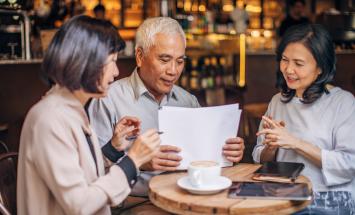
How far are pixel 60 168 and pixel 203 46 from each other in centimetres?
604

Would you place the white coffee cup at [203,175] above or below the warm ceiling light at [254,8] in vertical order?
below

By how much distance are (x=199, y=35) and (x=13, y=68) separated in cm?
344

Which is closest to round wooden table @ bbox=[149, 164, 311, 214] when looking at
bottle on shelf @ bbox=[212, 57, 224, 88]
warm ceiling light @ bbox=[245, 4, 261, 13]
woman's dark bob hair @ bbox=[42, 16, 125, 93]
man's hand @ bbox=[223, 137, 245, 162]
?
man's hand @ bbox=[223, 137, 245, 162]

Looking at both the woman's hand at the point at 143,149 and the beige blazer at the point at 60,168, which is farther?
the woman's hand at the point at 143,149

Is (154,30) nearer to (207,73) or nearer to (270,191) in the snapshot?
(270,191)

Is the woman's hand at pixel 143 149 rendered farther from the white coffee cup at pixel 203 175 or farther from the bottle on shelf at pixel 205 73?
the bottle on shelf at pixel 205 73

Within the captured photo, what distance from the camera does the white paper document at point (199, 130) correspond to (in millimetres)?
2146

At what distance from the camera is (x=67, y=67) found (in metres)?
1.71

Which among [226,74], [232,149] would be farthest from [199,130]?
[226,74]

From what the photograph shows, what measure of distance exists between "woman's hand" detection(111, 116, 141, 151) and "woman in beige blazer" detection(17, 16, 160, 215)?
35 centimetres

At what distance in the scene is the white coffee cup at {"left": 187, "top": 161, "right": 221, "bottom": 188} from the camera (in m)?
1.85

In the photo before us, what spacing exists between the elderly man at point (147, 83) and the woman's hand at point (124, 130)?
0.19m

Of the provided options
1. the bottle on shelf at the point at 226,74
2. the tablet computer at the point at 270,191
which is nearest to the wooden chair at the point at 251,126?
the bottle on shelf at the point at 226,74

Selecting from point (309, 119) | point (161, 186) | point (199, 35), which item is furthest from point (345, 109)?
point (199, 35)
